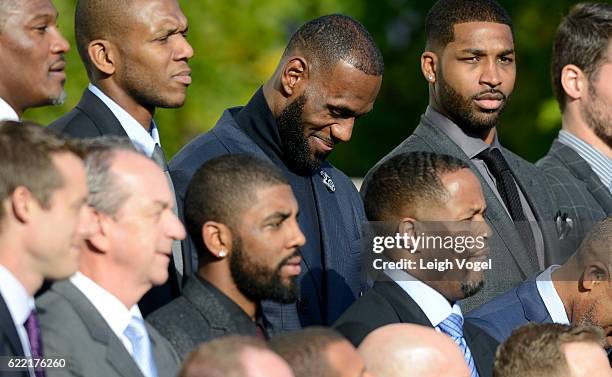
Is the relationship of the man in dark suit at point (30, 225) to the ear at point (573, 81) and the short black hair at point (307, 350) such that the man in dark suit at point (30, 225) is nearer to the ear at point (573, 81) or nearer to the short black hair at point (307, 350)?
the short black hair at point (307, 350)

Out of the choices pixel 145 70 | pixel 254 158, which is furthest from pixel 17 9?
pixel 254 158

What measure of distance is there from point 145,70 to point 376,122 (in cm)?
792

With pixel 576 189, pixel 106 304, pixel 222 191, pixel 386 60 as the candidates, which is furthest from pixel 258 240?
pixel 386 60

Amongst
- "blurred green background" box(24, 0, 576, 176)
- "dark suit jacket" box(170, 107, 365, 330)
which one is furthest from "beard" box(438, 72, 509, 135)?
"blurred green background" box(24, 0, 576, 176)

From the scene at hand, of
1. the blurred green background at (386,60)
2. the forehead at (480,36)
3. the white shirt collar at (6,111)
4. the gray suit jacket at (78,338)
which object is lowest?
the blurred green background at (386,60)

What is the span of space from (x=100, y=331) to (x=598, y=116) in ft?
11.6

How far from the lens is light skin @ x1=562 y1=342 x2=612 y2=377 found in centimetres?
527

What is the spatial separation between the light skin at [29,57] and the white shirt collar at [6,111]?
0.16 feet

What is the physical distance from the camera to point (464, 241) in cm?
571

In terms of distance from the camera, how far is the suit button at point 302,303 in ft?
19.2

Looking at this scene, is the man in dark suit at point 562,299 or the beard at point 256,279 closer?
the beard at point 256,279

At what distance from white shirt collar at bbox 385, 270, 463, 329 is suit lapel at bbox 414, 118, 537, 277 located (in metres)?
0.85

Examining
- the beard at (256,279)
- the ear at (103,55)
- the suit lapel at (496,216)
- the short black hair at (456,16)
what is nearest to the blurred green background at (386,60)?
the short black hair at (456,16)

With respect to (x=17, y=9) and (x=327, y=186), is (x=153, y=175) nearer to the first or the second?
(x=17, y=9)
